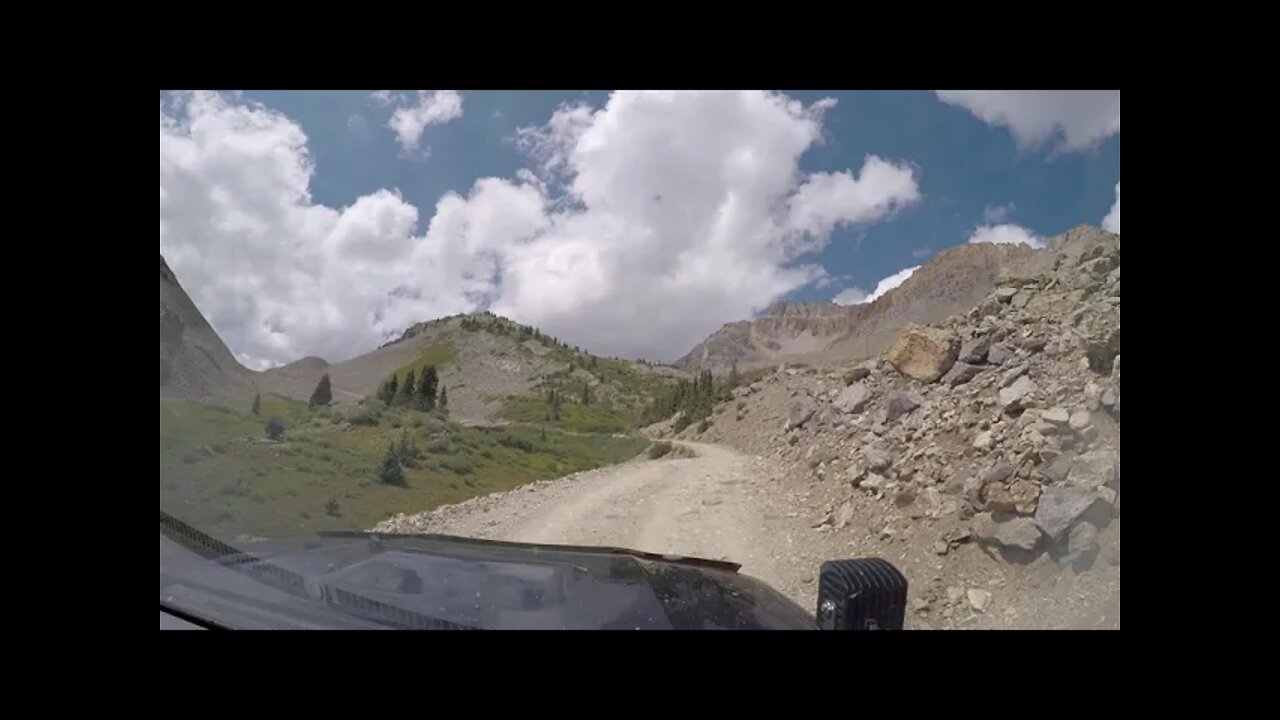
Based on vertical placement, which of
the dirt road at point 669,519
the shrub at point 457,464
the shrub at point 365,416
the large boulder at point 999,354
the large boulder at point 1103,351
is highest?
the large boulder at point 999,354

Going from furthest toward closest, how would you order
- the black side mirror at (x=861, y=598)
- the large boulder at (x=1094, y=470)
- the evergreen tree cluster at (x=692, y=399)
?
the evergreen tree cluster at (x=692, y=399), the large boulder at (x=1094, y=470), the black side mirror at (x=861, y=598)

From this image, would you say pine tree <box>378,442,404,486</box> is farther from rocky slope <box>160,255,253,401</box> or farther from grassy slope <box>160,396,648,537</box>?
rocky slope <box>160,255,253,401</box>

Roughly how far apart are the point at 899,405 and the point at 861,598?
11238 mm

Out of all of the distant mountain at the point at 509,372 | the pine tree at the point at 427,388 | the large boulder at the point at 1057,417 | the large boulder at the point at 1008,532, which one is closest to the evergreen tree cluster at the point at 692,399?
the distant mountain at the point at 509,372

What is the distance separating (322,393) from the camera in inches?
811

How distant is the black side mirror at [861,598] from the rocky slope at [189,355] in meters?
2.44

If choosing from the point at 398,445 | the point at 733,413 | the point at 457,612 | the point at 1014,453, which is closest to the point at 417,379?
the point at 398,445

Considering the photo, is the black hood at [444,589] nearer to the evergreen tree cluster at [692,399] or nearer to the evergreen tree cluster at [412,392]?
the evergreen tree cluster at [412,392]

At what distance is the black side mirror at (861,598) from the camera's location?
2520 mm
